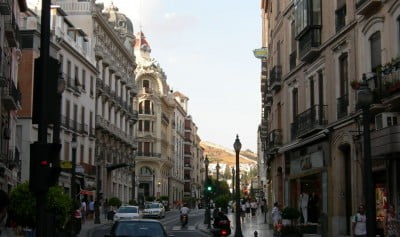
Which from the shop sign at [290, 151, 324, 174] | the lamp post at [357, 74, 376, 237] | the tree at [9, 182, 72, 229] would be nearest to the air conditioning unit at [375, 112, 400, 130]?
the lamp post at [357, 74, 376, 237]

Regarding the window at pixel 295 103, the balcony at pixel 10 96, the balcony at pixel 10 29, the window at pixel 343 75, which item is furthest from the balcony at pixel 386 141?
the balcony at pixel 10 29

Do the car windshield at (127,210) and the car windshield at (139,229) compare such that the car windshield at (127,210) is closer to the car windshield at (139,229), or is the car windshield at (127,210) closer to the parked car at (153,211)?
the parked car at (153,211)

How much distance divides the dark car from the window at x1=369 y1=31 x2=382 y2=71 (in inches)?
434

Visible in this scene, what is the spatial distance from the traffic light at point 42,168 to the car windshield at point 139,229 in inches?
219

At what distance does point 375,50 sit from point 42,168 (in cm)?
1639

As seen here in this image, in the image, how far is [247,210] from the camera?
63469 mm

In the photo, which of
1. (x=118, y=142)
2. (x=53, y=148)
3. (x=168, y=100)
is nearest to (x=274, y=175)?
(x=53, y=148)

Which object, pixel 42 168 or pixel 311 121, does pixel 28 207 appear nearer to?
pixel 42 168

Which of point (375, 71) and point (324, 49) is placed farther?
point (324, 49)

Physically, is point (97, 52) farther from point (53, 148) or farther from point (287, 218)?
point (53, 148)

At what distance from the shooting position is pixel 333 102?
28.6m

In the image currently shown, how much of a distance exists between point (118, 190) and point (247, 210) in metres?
19.3

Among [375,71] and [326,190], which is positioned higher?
[375,71]

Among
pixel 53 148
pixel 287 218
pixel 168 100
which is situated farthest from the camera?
pixel 168 100
